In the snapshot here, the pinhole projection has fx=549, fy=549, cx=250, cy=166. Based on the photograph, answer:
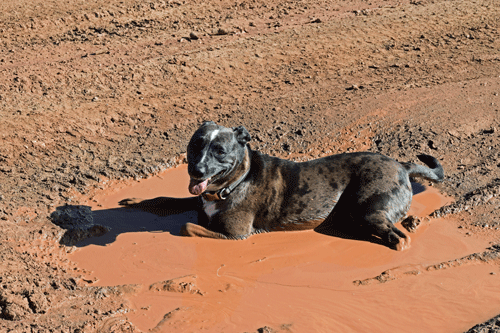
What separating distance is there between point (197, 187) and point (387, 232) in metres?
2.34

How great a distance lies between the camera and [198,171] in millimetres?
6262

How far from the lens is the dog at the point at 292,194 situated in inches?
263

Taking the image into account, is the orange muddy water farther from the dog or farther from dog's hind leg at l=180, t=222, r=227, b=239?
the dog

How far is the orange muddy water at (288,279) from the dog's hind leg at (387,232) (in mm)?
103

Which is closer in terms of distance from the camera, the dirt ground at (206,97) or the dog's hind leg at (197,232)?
the dog's hind leg at (197,232)

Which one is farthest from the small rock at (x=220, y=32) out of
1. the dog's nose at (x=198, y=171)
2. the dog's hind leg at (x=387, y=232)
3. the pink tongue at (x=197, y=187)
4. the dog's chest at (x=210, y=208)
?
the dog's hind leg at (x=387, y=232)

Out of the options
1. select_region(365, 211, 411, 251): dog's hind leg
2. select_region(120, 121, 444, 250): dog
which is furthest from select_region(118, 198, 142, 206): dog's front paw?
select_region(365, 211, 411, 251): dog's hind leg

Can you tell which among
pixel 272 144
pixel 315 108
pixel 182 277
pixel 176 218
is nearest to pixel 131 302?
pixel 182 277

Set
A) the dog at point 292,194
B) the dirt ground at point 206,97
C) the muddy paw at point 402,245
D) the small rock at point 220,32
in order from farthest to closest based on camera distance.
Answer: the small rock at point 220,32
the dirt ground at point 206,97
the dog at point 292,194
the muddy paw at point 402,245

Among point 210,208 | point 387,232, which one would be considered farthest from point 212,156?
point 387,232

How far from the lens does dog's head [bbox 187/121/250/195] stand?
638 centimetres

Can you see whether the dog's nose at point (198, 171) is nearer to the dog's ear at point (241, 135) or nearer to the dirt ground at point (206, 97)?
the dog's ear at point (241, 135)

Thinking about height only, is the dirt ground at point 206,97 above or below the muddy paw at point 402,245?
above

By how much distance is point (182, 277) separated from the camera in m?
5.98
